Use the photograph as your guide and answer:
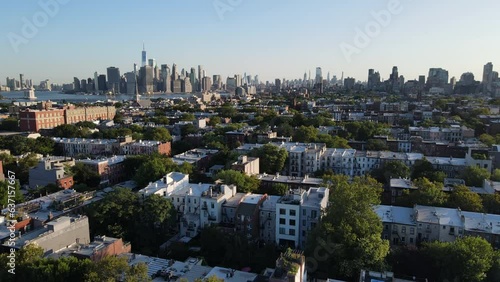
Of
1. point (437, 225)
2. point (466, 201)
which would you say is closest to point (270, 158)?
point (466, 201)

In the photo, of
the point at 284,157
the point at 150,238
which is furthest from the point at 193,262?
the point at 284,157

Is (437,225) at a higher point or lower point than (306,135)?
lower

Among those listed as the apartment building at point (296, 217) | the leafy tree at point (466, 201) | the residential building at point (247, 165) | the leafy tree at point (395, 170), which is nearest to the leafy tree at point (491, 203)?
the leafy tree at point (466, 201)

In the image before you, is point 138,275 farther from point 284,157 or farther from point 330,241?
point 284,157

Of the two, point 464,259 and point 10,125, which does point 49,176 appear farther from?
point 10,125

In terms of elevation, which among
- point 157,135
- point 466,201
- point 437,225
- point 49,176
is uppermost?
point 157,135

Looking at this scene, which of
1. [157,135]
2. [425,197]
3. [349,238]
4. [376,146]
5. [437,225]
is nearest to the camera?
[349,238]
